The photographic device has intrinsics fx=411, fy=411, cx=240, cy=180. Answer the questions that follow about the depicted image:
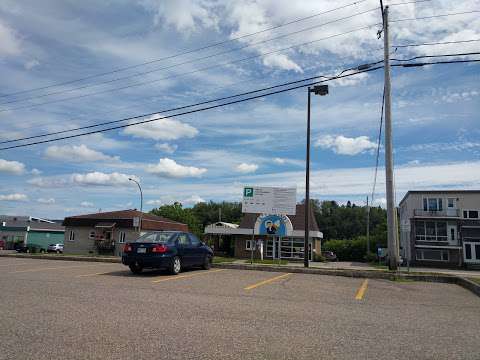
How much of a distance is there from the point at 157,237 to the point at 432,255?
1663 inches

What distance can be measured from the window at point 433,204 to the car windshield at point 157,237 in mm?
41378

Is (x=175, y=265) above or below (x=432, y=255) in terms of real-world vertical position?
below

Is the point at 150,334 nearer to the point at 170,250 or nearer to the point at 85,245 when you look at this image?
the point at 170,250

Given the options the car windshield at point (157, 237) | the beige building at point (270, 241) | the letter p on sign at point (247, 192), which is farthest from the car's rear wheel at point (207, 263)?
the beige building at point (270, 241)

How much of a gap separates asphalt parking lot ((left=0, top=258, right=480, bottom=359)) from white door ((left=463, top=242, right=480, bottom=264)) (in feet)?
133

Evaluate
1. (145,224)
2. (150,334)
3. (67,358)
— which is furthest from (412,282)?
(145,224)

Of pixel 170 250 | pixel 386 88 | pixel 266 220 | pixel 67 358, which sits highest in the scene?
pixel 386 88

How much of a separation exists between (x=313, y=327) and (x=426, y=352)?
1.61 meters

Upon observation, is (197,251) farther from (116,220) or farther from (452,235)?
(452,235)

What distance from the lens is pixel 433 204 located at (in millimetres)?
47125

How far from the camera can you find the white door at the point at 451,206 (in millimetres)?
46178

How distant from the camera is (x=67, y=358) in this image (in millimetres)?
4355

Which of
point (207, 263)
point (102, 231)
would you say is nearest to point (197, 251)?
point (207, 263)

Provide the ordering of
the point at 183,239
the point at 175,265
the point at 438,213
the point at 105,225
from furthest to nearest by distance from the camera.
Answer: the point at 438,213 → the point at 105,225 → the point at 183,239 → the point at 175,265
